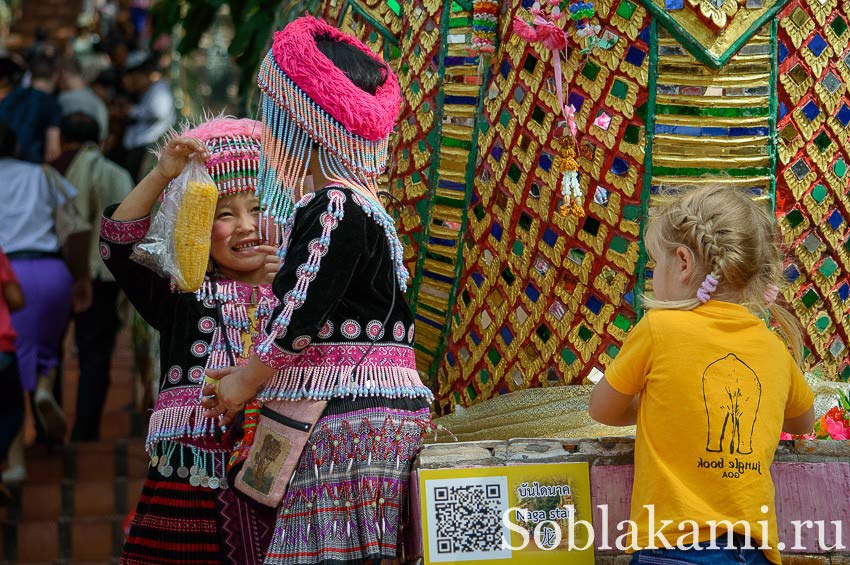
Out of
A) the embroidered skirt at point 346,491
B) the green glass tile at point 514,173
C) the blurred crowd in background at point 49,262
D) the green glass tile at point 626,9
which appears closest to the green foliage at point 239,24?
the blurred crowd in background at point 49,262

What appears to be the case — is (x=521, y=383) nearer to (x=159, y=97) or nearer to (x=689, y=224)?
(x=689, y=224)

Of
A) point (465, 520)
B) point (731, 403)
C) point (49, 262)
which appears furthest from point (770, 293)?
point (49, 262)

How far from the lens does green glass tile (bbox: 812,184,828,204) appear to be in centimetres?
360

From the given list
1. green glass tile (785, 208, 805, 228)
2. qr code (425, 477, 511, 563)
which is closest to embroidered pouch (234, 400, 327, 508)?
qr code (425, 477, 511, 563)

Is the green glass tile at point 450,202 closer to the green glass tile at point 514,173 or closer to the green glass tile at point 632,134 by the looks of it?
the green glass tile at point 514,173

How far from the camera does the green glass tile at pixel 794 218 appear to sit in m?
3.59

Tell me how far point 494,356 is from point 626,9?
114 centimetres

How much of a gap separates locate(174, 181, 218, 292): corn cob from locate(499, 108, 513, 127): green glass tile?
904mm

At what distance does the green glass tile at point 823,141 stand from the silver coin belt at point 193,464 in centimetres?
189

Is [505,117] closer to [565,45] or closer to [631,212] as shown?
[565,45]

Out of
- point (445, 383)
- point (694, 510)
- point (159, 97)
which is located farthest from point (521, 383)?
point (159, 97)

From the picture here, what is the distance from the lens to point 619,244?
3566 millimetres

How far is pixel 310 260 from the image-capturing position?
2.89 meters

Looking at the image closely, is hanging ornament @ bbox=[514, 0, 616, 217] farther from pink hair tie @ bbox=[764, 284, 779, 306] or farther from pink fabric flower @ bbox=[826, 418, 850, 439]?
pink fabric flower @ bbox=[826, 418, 850, 439]
